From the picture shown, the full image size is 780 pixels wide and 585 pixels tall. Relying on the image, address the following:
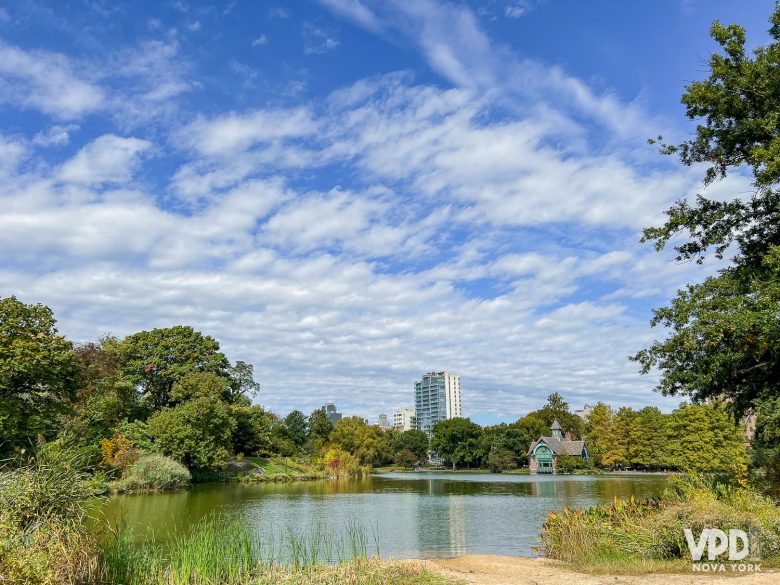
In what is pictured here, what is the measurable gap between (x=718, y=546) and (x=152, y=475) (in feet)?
118

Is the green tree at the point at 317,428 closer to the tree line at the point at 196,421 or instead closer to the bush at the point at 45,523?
the tree line at the point at 196,421

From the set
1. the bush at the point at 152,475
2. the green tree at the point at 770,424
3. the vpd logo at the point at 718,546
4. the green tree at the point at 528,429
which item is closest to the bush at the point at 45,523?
the vpd logo at the point at 718,546

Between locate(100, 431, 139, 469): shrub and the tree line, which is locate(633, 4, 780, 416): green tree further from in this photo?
locate(100, 431, 139, 469): shrub

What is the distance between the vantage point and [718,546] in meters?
10.1

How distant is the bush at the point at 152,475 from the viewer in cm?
3694

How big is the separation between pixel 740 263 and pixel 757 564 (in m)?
9.09

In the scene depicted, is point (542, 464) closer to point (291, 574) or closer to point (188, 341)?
point (188, 341)

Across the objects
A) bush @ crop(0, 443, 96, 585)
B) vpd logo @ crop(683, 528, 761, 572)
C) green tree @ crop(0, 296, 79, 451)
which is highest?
green tree @ crop(0, 296, 79, 451)

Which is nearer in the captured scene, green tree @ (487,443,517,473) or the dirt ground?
the dirt ground

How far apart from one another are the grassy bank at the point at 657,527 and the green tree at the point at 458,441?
251 ft

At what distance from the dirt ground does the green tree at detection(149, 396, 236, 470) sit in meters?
35.5

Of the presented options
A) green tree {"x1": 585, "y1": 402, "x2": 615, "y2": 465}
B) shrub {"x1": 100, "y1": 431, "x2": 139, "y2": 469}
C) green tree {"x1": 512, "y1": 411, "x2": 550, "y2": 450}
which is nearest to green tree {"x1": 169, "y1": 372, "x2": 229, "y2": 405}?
shrub {"x1": 100, "y1": 431, "x2": 139, "y2": 469}

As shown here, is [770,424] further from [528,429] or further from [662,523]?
[528,429]

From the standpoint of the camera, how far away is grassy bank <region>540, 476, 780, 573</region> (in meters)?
10.2
